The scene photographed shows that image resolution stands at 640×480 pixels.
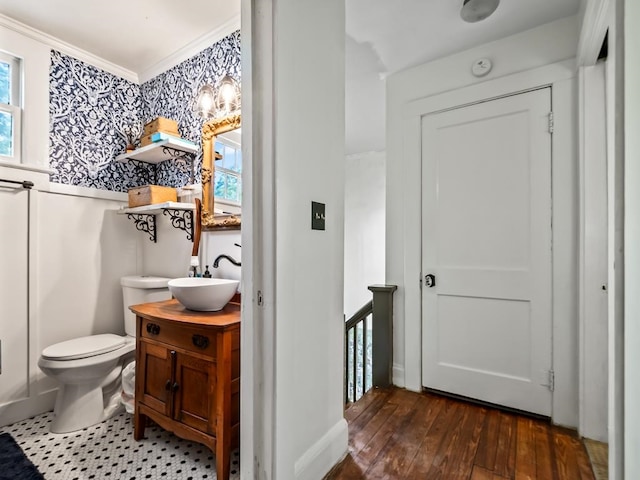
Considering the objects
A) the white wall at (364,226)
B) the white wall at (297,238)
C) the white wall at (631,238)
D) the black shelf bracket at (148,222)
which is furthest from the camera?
the white wall at (364,226)

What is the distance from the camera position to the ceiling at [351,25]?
5.82ft

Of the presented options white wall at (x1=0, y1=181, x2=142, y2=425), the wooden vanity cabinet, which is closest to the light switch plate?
the wooden vanity cabinet

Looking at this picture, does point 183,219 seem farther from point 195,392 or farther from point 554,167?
point 554,167

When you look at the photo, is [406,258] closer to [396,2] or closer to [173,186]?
[396,2]

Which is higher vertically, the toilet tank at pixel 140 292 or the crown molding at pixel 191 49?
the crown molding at pixel 191 49

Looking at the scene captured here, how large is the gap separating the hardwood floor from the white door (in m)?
0.19

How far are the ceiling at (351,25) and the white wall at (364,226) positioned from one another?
5.79ft

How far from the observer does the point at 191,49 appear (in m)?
2.30

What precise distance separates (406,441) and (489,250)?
124 cm

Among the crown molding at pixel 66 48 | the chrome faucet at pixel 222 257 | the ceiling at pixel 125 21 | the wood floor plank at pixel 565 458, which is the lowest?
the wood floor plank at pixel 565 458

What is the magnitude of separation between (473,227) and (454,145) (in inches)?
22.6

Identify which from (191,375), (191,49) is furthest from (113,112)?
(191,375)

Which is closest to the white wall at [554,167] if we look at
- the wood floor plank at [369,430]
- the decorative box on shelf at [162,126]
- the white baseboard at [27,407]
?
the wood floor plank at [369,430]

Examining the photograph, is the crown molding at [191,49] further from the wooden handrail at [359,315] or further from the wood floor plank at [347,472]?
the wood floor plank at [347,472]
